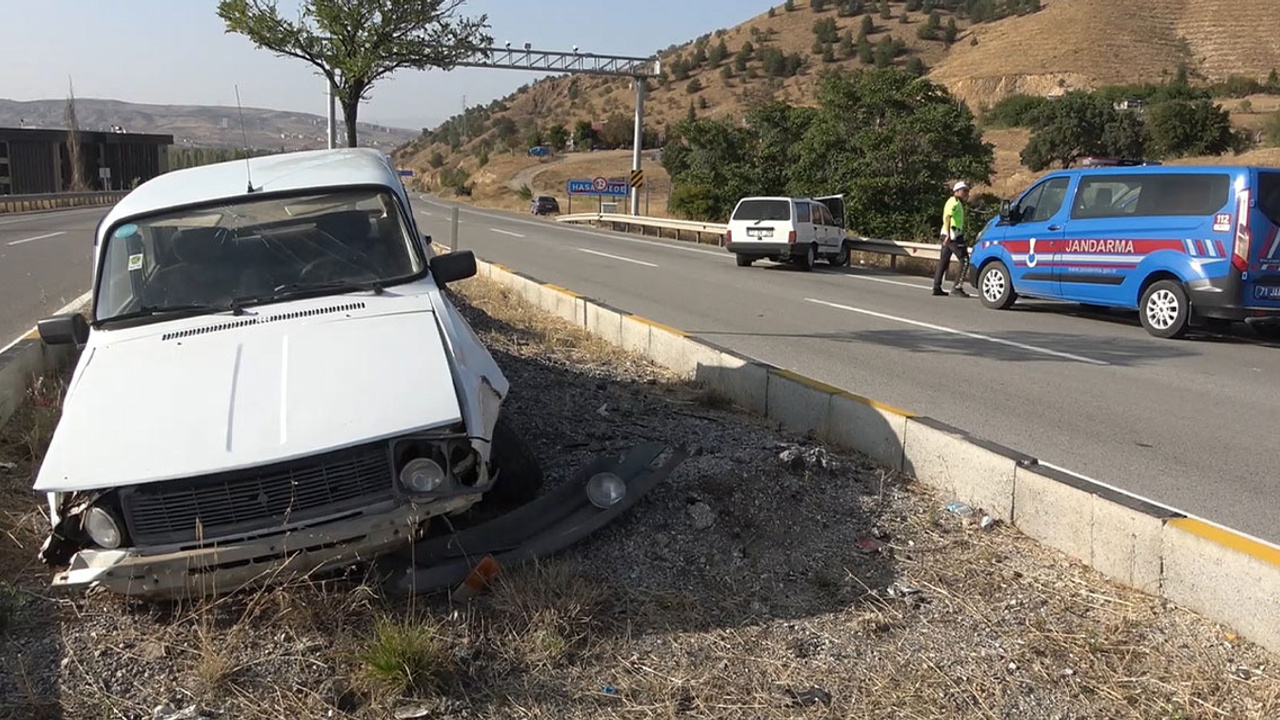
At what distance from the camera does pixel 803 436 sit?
6301 mm

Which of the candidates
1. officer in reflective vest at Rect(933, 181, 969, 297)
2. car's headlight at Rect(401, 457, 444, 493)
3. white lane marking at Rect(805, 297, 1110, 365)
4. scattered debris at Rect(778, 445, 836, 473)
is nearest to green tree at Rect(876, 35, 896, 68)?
officer in reflective vest at Rect(933, 181, 969, 297)

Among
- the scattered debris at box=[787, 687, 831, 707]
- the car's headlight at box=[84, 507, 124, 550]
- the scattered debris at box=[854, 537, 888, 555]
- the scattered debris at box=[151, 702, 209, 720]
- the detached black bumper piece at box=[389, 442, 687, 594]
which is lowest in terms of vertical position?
the scattered debris at box=[151, 702, 209, 720]

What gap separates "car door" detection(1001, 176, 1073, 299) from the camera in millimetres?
13492

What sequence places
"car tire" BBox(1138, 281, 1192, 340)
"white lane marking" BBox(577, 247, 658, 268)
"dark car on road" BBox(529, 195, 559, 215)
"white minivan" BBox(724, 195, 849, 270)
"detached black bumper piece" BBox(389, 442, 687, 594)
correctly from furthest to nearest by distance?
"dark car on road" BBox(529, 195, 559, 215)
"white lane marking" BBox(577, 247, 658, 268)
"white minivan" BBox(724, 195, 849, 270)
"car tire" BBox(1138, 281, 1192, 340)
"detached black bumper piece" BBox(389, 442, 687, 594)

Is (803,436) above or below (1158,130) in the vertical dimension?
below

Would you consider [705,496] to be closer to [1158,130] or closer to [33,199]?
[33,199]

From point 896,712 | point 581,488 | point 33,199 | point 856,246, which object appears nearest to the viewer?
point 896,712

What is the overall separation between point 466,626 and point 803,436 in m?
3.05

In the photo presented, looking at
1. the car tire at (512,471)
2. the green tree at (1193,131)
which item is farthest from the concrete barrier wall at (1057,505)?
the green tree at (1193,131)

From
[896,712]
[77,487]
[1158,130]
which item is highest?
[1158,130]

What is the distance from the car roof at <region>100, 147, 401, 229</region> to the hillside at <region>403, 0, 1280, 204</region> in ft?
176

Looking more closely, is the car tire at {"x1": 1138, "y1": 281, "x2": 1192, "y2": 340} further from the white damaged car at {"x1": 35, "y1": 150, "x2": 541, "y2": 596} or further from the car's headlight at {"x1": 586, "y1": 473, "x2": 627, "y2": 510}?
the white damaged car at {"x1": 35, "y1": 150, "x2": 541, "y2": 596}

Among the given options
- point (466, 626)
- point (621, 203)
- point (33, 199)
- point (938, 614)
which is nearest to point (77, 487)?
point (466, 626)

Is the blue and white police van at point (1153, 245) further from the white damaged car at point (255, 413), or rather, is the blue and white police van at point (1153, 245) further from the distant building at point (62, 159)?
the distant building at point (62, 159)
